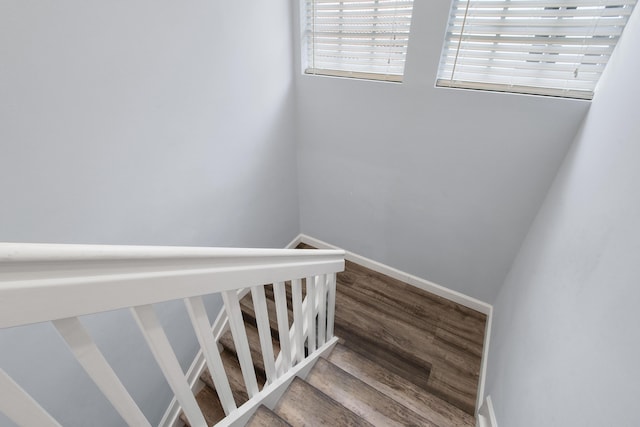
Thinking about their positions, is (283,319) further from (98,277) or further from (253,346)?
(253,346)

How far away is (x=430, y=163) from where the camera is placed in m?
1.90


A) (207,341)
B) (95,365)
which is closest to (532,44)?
(207,341)

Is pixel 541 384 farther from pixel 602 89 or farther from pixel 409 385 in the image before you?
pixel 602 89

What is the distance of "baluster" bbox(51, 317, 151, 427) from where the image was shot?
426 millimetres

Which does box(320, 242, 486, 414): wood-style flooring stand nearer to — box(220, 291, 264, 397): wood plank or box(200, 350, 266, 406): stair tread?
box(200, 350, 266, 406): stair tread

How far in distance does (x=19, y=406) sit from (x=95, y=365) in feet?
0.31

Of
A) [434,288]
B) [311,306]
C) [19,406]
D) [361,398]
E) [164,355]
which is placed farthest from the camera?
[434,288]

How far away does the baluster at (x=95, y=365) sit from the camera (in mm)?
426

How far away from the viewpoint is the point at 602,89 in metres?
1.24

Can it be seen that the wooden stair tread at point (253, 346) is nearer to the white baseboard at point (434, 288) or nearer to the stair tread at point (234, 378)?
the stair tread at point (234, 378)

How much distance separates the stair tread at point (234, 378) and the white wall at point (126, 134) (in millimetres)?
236

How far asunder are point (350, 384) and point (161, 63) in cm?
184

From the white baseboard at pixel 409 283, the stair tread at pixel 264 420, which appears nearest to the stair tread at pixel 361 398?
the white baseboard at pixel 409 283

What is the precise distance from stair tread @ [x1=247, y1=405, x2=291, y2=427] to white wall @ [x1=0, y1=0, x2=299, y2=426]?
780 mm
